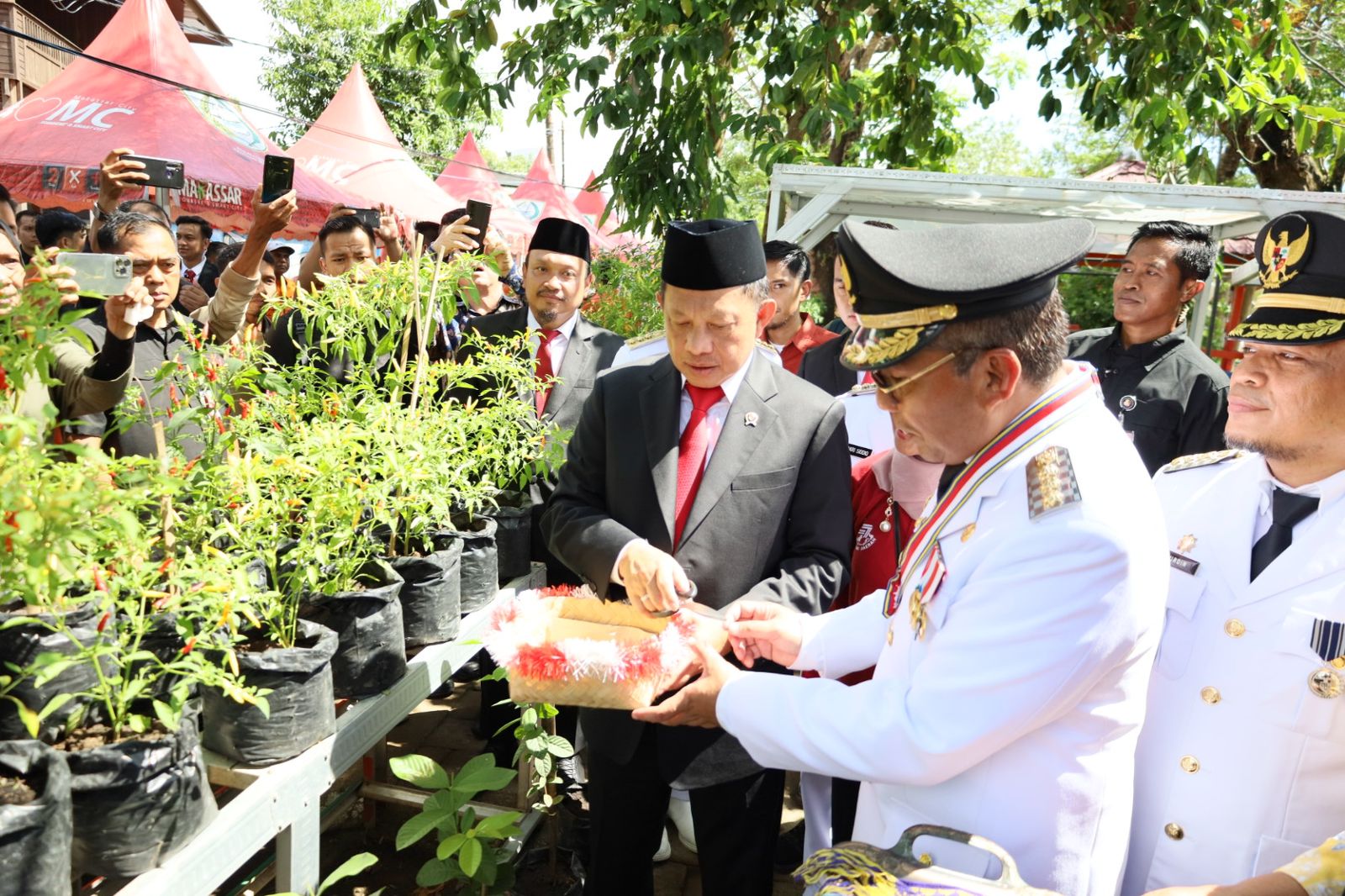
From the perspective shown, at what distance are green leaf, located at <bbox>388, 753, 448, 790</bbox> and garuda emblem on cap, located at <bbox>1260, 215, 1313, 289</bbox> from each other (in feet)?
7.08

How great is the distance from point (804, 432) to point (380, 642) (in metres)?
1.12

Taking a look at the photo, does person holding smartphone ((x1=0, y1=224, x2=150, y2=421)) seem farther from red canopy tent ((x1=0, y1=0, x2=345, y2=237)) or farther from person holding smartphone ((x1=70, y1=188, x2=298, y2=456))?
red canopy tent ((x1=0, y1=0, x2=345, y2=237))

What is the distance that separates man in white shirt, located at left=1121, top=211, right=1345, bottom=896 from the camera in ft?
4.53

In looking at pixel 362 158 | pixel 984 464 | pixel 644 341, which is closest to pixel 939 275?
pixel 984 464

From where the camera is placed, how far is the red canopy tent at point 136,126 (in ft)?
25.0

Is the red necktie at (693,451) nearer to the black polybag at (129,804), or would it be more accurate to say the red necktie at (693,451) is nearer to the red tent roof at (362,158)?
the black polybag at (129,804)

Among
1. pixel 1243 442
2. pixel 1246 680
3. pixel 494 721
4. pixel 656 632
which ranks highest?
pixel 1243 442

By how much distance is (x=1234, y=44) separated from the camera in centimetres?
477

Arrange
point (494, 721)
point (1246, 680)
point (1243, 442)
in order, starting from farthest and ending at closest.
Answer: point (494, 721), point (1243, 442), point (1246, 680)

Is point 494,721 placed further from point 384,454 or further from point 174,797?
point 174,797

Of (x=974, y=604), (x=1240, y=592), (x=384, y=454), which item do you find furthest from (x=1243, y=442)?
(x=384, y=454)

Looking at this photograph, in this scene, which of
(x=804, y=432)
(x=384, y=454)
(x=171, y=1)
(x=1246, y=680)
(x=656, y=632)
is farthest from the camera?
(x=171, y=1)

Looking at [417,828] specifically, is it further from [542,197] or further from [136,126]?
[542,197]

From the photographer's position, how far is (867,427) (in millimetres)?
2969
